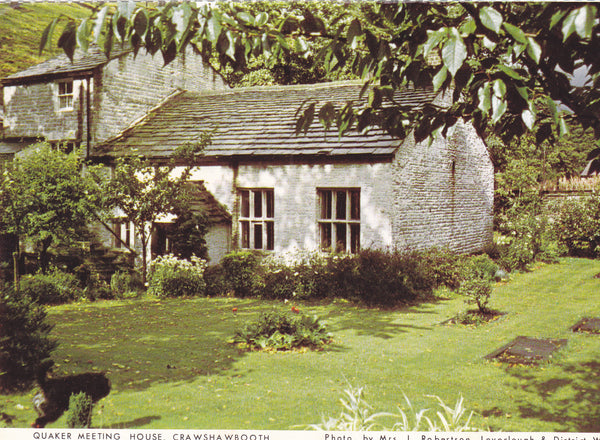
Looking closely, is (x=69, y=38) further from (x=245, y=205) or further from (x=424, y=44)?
(x=245, y=205)

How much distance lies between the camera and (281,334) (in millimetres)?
6430

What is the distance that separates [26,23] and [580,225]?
6.48 meters

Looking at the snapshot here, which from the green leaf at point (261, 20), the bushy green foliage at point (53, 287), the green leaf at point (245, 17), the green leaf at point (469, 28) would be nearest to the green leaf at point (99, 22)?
the green leaf at point (245, 17)

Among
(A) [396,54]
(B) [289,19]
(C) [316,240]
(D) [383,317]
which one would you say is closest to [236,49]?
(B) [289,19]

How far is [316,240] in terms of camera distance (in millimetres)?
12125

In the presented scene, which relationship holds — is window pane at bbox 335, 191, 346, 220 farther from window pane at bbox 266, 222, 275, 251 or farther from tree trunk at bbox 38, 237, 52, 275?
tree trunk at bbox 38, 237, 52, 275

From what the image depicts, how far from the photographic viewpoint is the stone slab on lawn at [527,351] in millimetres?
5405

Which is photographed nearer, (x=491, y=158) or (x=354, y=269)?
(x=354, y=269)

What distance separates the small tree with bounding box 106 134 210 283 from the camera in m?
11.2

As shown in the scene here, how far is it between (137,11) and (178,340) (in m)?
4.91

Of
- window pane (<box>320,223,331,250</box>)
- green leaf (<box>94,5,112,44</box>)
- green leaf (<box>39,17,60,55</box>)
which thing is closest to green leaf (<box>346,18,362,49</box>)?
green leaf (<box>94,5,112,44</box>)

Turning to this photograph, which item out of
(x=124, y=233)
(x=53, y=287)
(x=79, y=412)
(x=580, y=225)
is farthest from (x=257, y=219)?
(x=79, y=412)

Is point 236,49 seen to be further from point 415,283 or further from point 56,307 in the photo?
point 415,283

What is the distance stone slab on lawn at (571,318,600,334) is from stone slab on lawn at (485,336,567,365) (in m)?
0.20
